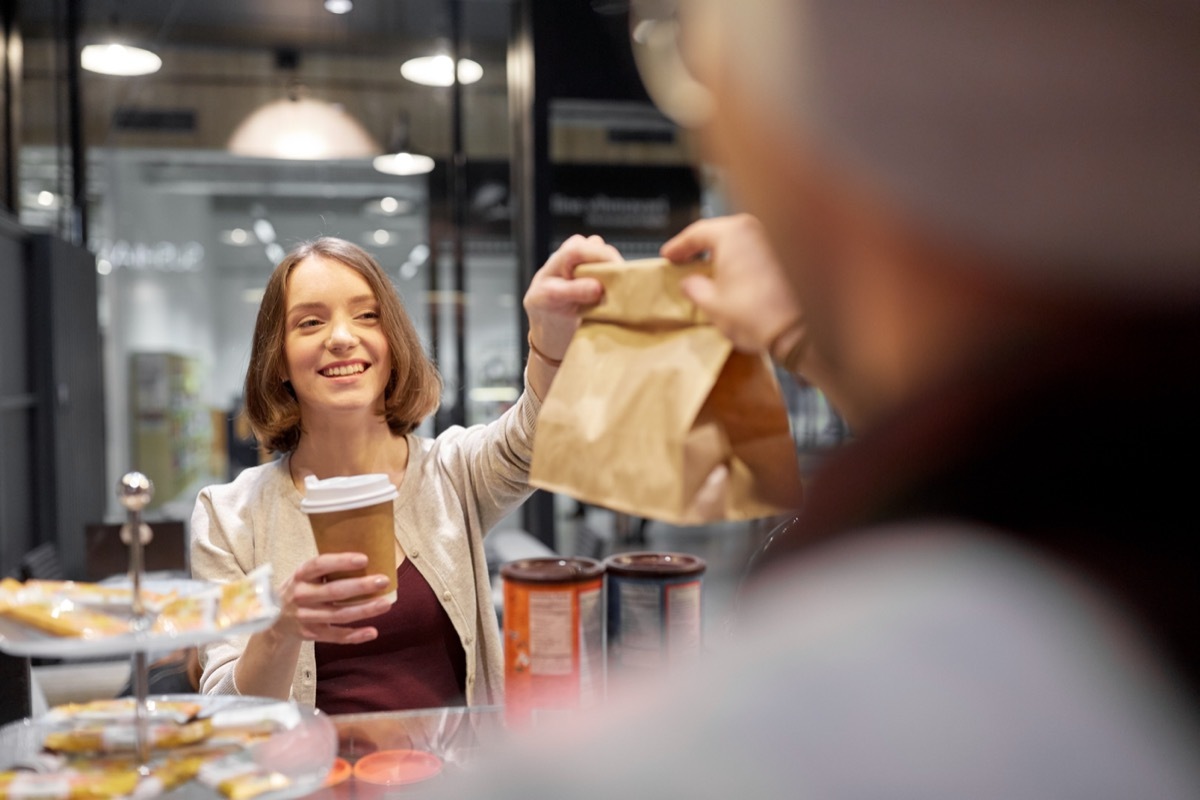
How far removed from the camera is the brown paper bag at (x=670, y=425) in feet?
2.65

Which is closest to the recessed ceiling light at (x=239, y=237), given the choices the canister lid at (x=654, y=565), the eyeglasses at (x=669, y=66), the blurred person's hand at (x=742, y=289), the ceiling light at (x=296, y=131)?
the ceiling light at (x=296, y=131)

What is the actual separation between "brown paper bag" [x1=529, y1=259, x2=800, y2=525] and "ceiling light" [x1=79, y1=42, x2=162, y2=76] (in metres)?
6.05

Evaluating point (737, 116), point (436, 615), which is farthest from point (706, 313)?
point (436, 615)

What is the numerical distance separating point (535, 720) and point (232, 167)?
6.02m

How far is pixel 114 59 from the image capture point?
589 cm

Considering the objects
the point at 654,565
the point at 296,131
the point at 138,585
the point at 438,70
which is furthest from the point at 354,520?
the point at 438,70

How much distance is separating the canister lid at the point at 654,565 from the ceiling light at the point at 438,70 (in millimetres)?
5670

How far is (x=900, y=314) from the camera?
1.44 feet

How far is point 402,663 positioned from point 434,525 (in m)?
0.25

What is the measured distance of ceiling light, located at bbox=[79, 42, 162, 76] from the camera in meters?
5.89

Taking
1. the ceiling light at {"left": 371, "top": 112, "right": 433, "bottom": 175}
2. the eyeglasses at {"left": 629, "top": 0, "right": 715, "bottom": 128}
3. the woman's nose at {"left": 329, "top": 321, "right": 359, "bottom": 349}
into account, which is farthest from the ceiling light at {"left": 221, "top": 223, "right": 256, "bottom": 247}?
the eyeglasses at {"left": 629, "top": 0, "right": 715, "bottom": 128}

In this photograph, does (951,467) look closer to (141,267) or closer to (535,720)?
(535,720)

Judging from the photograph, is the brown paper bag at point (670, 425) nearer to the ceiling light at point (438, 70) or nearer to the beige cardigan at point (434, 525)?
the beige cardigan at point (434, 525)

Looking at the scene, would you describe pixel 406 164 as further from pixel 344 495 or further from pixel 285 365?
pixel 344 495
